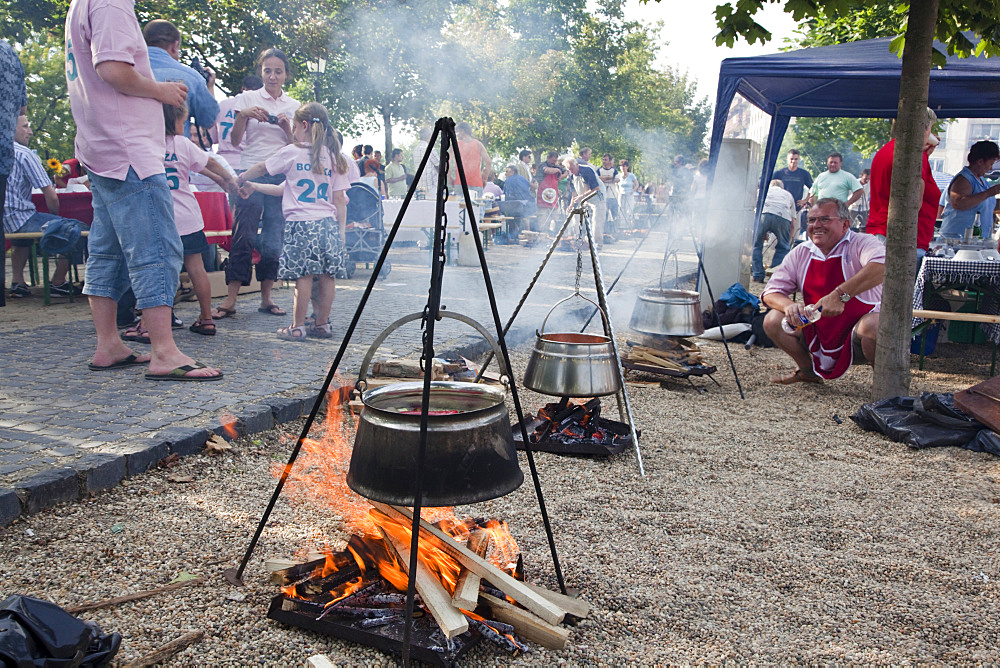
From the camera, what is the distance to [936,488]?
13.0 feet

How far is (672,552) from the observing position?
311cm

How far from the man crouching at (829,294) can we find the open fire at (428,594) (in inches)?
165

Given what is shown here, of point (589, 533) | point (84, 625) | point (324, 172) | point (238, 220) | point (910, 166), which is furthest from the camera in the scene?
point (238, 220)

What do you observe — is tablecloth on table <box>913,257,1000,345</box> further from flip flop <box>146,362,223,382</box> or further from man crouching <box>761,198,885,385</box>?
flip flop <box>146,362,223,382</box>

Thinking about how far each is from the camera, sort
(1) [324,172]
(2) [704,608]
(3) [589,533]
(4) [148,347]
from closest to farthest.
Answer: (2) [704,608]
(3) [589,533]
(4) [148,347]
(1) [324,172]

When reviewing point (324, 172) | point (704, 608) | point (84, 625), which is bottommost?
point (704, 608)

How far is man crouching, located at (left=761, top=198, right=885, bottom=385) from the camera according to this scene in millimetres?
5773

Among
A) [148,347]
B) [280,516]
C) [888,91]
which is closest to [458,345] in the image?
[148,347]

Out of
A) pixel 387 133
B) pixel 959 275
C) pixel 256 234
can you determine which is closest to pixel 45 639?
pixel 256 234

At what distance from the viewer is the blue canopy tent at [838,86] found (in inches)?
306

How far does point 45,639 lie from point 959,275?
7.13 meters

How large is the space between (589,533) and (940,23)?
15.4 feet

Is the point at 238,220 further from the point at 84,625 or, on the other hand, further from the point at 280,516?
the point at 84,625

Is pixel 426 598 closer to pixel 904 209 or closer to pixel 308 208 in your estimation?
pixel 904 209
